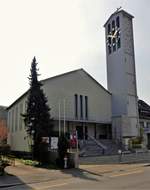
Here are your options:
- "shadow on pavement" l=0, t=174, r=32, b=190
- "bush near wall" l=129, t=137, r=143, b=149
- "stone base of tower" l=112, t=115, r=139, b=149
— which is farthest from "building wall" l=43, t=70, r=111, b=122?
"shadow on pavement" l=0, t=174, r=32, b=190

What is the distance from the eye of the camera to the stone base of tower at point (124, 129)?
4525 cm

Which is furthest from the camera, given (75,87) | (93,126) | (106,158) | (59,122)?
(93,126)

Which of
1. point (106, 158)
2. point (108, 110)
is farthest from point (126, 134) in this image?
point (106, 158)

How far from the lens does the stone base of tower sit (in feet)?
148

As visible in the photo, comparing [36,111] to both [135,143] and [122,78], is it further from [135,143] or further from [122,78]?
[122,78]

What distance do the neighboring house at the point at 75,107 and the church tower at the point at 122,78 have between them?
165 cm

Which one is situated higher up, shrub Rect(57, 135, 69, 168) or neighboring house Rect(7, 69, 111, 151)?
neighboring house Rect(7, 69, 111, 151)

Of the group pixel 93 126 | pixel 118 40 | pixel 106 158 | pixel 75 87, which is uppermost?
pixel 118 40

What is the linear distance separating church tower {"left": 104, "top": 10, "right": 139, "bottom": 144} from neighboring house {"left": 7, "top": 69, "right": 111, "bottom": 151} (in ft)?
5.40

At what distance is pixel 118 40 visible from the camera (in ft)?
156

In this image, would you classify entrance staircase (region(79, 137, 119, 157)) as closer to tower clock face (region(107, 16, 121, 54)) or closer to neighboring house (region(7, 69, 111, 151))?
neighboring house (region(7, 69, 111, 151))

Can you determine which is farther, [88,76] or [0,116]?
[0,116]

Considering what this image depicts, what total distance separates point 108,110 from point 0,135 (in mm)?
17259

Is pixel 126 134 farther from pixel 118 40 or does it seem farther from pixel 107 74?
pixel 118 40
